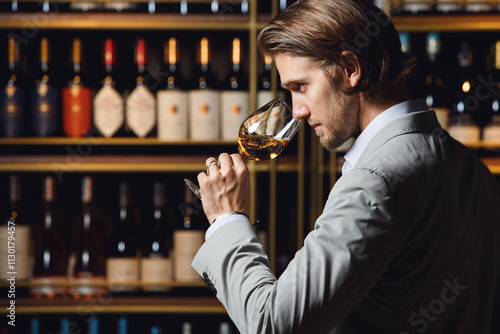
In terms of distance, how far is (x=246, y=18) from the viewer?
160 cm

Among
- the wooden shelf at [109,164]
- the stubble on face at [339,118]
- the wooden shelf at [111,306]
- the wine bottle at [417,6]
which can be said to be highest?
the wine bottle at [417,6]

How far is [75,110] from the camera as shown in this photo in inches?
64.5

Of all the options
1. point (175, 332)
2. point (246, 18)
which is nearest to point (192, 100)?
point (246, 18)

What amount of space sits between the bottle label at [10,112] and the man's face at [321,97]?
1132 mm

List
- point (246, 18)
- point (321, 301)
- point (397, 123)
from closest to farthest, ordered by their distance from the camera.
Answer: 1. point (321, 301)
2. point (397, 123)
3. point (246, 18)

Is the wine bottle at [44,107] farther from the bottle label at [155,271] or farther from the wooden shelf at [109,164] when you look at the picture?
the bottle label at [155,271]

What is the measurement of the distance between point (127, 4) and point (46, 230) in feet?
2.56

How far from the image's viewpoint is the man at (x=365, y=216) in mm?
586

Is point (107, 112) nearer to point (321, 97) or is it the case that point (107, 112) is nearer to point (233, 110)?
point (233, 110)

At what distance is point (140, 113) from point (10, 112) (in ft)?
1.27

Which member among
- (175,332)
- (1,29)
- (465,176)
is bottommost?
(175,332)

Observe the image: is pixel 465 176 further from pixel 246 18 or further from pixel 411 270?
Result: pixel 246 18

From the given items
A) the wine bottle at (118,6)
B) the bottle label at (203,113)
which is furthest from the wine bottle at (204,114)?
the wine bottle at (118,6)

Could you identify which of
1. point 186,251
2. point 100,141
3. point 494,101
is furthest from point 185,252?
point 494,101
